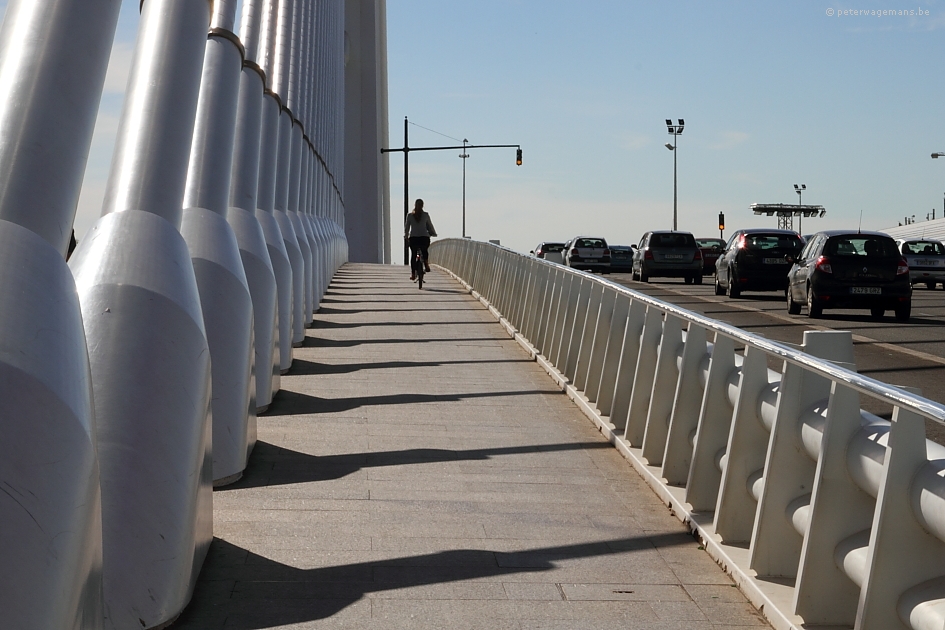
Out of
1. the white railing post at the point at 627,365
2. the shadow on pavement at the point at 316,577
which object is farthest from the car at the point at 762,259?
the shadow on pavement at the point at 316,577

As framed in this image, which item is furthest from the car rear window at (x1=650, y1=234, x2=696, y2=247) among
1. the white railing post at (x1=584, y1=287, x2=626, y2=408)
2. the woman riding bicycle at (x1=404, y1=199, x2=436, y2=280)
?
the white railing post at (x1=584, y1=287, x2=626, y2=408)

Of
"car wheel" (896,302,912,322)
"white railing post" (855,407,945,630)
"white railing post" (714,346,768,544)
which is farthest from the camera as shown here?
"car wheel" (896,302,912,322)

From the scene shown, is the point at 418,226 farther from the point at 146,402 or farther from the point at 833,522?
the point at 833,522

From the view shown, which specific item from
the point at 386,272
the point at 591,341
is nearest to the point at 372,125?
the point at 386,272

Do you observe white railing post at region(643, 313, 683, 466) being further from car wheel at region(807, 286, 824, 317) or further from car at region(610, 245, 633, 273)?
car at region(610, 245, 633, 273)

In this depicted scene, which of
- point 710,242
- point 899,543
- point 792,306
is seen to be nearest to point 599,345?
point 899,543

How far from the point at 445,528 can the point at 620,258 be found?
51526 mm

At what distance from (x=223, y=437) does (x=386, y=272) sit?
101 ft

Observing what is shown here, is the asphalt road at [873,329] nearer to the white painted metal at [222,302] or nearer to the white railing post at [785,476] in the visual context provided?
the white railing post at [785,476]

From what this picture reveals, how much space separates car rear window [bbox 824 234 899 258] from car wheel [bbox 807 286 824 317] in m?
0.73

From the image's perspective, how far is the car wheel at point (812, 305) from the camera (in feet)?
77.8

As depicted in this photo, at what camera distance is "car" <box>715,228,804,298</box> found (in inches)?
1171

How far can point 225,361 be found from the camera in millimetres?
6922

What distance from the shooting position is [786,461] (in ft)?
16.3
